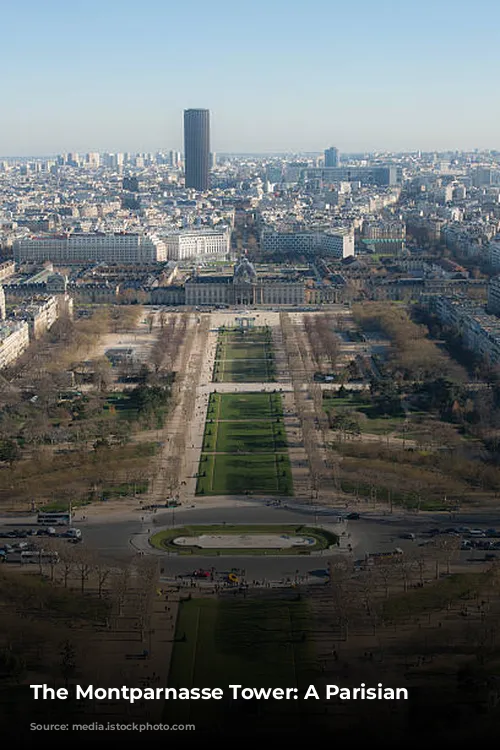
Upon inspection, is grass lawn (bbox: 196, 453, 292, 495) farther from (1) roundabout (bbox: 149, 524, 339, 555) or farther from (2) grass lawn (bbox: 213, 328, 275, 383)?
(2) grass lawn (bbox: 213, 328, 275, 383)

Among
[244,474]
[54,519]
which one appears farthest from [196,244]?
[54,519]

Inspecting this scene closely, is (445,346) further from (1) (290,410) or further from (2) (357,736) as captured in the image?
(2) (357,736)

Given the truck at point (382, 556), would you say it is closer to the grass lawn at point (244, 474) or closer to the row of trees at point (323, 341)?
the grass lawn at point (244, 474)

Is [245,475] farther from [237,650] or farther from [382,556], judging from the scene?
[237,650]

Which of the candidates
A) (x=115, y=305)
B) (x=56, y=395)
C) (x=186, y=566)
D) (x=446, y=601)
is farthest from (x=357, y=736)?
(x=115, y=305)

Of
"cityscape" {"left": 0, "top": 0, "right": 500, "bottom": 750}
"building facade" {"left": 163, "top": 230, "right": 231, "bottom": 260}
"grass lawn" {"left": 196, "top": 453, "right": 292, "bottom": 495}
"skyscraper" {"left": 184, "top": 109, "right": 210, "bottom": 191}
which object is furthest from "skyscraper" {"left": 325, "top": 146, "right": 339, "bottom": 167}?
"grass lawn" {"left": 196, "top": 453, "right": 292, "bottom": 495}

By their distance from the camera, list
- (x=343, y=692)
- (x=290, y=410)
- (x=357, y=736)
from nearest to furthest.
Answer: (x=357, y=736)
(x=343, y=692)
(x=290, y=410)
